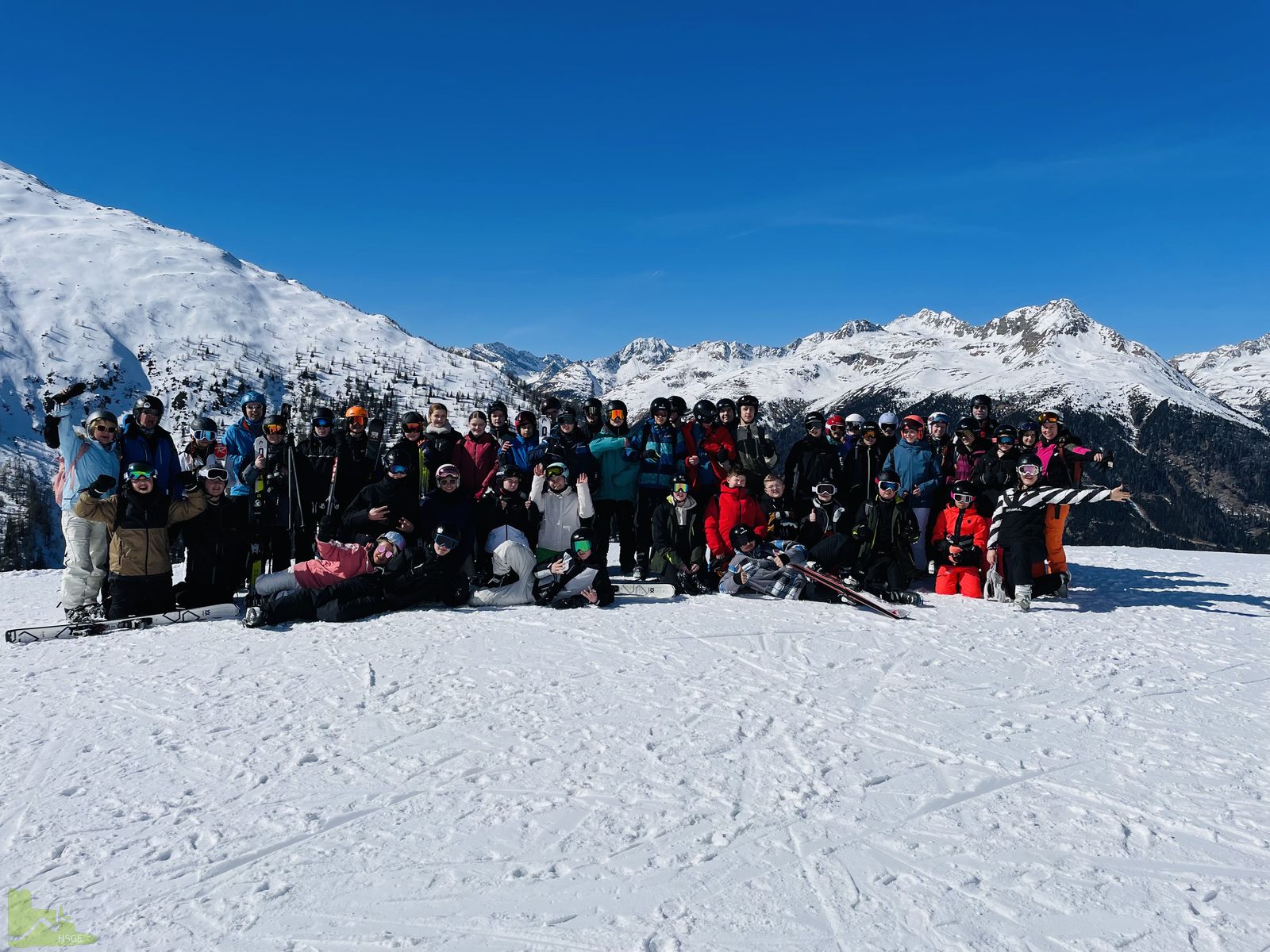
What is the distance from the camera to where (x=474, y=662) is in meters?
6.18

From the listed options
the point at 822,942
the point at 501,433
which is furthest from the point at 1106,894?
the point at 501,433

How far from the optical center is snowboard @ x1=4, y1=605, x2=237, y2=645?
23.0ft

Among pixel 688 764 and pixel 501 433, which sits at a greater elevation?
pixel 501 433

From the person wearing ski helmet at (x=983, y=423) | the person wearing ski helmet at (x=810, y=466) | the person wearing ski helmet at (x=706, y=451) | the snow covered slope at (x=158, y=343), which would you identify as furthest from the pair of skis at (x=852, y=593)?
the snow covered slope at (x=158, y=343)

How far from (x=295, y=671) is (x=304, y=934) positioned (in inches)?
131

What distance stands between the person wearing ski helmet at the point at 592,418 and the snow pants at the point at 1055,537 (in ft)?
18.8

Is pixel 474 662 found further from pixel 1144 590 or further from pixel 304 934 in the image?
pixel 1144 590

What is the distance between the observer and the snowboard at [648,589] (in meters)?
8.70

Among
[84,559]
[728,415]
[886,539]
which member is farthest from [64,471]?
[886,539]

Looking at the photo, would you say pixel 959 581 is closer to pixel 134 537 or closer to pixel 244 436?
pixel 244 436

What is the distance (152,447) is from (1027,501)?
33.3ft

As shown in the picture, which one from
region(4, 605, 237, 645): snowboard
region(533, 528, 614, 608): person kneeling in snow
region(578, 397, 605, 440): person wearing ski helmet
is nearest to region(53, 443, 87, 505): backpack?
region(4, 605, 237, 645): snowboard

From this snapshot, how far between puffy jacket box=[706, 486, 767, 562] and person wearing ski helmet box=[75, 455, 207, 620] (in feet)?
20.6

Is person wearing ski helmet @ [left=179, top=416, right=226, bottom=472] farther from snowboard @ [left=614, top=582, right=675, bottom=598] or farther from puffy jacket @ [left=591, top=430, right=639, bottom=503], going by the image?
snowboard @ [left=614, top=582, right=675, bottom=598]
